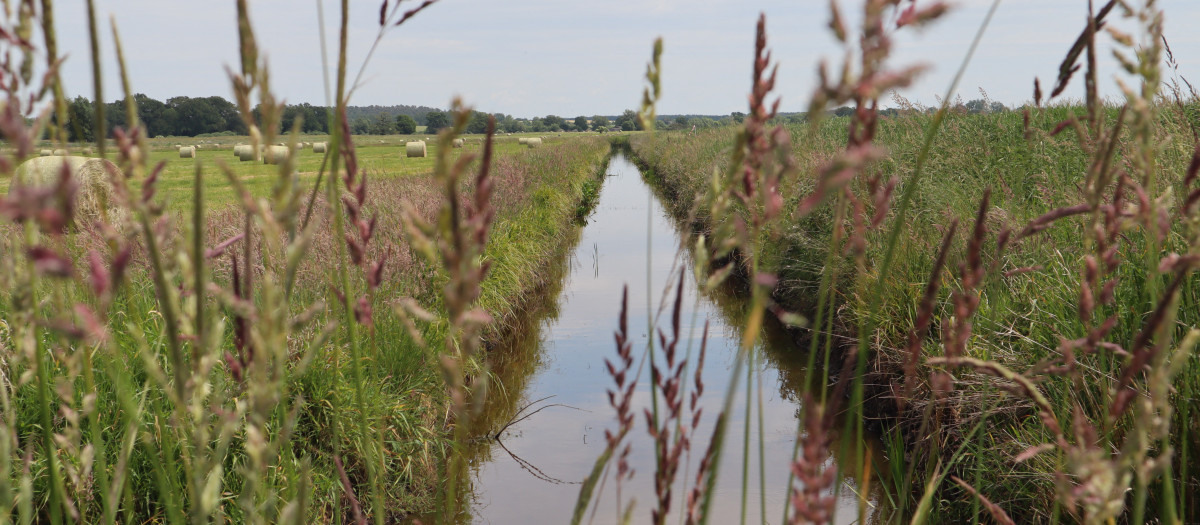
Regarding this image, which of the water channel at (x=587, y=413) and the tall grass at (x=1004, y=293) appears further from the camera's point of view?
the water channel at (x=587, y=413)

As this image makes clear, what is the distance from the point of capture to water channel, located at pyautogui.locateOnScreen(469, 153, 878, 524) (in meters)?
4.94

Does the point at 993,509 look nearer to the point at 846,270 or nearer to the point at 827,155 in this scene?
the point at 846,270

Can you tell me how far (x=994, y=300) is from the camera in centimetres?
122

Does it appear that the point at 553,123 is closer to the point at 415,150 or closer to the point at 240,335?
the point at 415,150

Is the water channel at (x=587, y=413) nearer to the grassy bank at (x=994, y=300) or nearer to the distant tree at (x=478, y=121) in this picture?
the grassy bank at (x=994, y=300)

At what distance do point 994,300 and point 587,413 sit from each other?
5.40 m

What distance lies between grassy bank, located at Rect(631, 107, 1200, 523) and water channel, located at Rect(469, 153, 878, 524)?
606 mm

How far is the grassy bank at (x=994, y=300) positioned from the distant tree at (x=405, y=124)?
219ft

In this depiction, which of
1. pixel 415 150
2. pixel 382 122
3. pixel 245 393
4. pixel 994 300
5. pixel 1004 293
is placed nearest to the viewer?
pixel 994 300

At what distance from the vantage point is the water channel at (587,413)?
4941 millimetres

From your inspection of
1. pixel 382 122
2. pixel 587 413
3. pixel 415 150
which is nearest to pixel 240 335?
pixel 382 122

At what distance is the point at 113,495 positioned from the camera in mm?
959

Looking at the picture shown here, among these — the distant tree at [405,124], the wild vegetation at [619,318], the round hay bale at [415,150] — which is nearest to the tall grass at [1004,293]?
the wild vegetation at [619,318]

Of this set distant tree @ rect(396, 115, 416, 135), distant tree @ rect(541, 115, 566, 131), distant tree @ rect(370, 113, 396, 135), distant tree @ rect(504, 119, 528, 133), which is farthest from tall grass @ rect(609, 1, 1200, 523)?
distant tree @ rect(541, 115, 566, 131)
